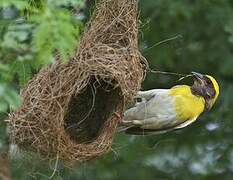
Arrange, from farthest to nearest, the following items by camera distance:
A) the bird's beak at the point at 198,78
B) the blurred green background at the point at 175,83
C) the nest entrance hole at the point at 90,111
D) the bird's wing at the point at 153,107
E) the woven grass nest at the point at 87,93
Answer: the blurred green background at the point at 175,83
the bird's beak at the point at 198,78
the bird's wing at the point at 153,107
the nest entrance hole at the point at 90,111
the woven grass nest at the point at 87,93

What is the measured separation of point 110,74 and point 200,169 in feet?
8.86

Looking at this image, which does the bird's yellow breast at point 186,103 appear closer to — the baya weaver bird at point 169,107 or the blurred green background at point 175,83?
the baya weaver bird at point 169,107

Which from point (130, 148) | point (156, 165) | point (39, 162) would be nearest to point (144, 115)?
point (39, 162)

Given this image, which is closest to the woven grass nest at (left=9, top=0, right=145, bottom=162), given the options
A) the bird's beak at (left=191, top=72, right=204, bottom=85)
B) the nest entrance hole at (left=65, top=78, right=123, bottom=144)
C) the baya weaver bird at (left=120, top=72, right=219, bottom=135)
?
the nest entrance hole at (left=65, top=78, right=123, bottom=144)

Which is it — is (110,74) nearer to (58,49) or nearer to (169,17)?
(58,49)

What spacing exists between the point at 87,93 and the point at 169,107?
0.68 metres

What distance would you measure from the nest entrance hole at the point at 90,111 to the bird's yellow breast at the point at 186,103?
628 mm

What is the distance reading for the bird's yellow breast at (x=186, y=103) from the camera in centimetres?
457

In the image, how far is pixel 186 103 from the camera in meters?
4.56

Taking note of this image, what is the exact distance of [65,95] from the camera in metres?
3.74

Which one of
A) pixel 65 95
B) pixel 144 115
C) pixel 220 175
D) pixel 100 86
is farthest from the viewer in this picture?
pixel 220 175

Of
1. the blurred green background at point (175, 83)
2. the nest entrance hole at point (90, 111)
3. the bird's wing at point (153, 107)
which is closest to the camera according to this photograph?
the nest entrance hole at point (90, 111)

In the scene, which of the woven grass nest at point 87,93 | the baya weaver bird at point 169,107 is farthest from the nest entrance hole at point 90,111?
the baya weaver bird at point 169,107

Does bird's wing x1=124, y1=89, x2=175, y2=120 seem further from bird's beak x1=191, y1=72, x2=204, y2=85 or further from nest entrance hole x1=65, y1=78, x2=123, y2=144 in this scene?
nest entrance hole x1=65, y1=78, x2=123, y2=144
